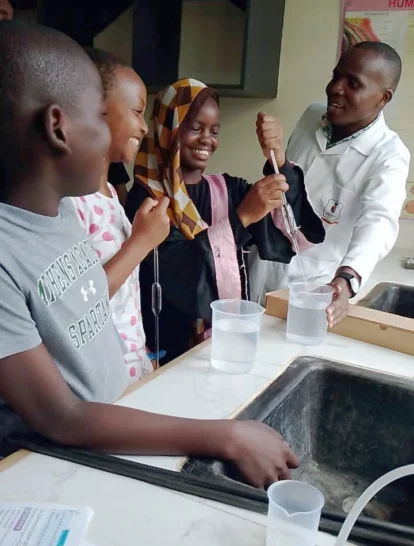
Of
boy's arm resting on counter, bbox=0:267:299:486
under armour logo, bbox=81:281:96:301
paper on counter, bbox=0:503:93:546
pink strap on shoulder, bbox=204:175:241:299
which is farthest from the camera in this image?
pink strap on shoulder, bbox=204:175:241:299

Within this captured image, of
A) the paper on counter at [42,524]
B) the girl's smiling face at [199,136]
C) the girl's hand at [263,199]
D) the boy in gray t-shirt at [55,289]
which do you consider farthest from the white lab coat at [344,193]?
the paper on counter at [42,524]

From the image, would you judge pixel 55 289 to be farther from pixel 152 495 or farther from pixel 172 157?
pixel 172 157

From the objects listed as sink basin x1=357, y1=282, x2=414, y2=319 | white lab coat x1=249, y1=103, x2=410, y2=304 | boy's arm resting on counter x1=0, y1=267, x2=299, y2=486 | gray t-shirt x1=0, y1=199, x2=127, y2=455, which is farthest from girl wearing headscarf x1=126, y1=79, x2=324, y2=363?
boy's arm resting on counter x1=0, y1=267, x2=299, y2=486

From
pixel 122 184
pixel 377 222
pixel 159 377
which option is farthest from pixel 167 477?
pixel 122 184

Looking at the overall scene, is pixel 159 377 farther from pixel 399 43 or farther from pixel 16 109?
pixel 399 43

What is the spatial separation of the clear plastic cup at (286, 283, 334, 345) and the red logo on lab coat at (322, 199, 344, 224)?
20.4 inches

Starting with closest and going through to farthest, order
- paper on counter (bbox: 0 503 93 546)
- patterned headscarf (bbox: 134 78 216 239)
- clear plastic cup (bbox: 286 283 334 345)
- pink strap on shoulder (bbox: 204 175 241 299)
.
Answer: paper on counter (bbox: 0 503 93 546) → clear plastic cup (bbox: 286 283 334 345) → pink strap on shoulder (bbox: 204 175 241 299) → patterned headscarf (bbox: 134 78 216 239)

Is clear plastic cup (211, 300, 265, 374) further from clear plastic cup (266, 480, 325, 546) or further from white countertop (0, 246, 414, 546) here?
clear plastic cup (266, 480, 325, 546)

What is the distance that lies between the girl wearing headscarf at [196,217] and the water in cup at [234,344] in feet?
0.98

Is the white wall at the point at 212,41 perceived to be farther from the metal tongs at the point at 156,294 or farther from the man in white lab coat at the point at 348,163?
the metal tongs at the point at 156,294

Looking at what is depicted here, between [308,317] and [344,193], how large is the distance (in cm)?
62

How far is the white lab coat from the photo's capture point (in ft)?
4.52

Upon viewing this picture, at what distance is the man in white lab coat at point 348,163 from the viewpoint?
4.80 feet

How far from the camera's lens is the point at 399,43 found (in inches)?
77.5
